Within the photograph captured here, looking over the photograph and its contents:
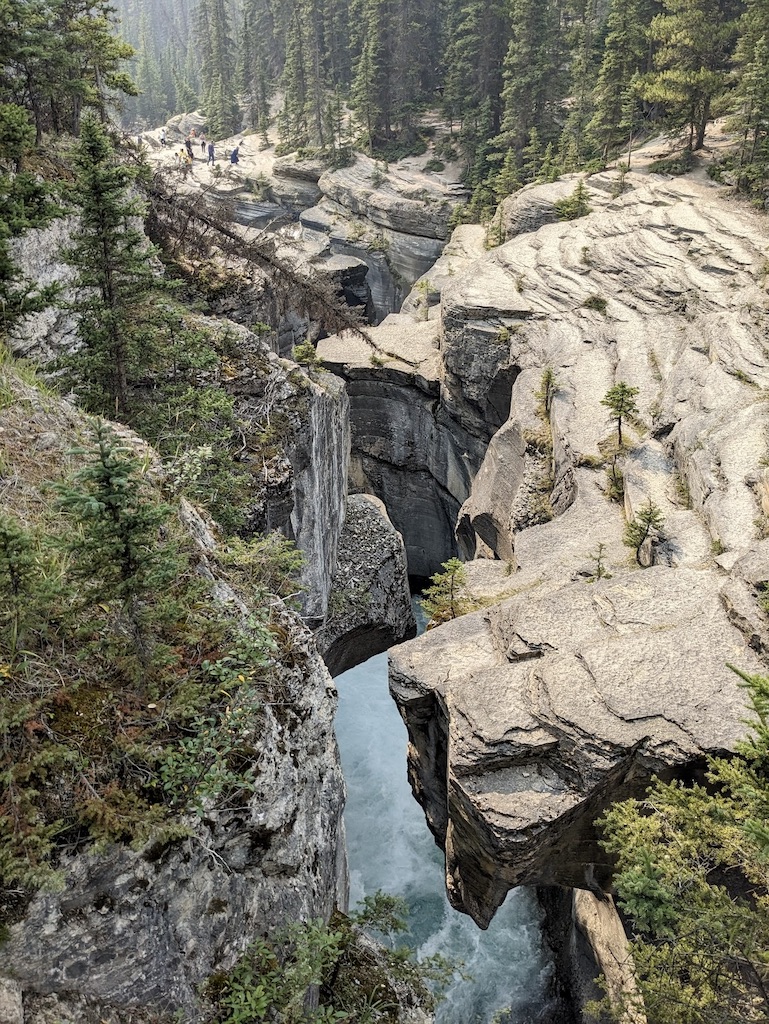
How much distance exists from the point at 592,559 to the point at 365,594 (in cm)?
871

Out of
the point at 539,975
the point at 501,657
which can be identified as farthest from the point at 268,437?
the point at 539,975

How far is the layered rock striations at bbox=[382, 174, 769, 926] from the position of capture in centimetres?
1006

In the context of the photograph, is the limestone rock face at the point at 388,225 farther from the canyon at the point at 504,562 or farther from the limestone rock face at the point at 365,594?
the limestone rock face at the point at 365,594

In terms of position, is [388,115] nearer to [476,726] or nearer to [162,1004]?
[476,726]

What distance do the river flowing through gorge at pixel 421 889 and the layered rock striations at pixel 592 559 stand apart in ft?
13.3

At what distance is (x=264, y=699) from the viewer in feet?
21.0

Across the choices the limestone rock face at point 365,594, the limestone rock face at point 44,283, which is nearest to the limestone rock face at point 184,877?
the limestone rock face at point 44,283

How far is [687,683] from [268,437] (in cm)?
1001

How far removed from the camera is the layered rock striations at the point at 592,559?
1006 cm

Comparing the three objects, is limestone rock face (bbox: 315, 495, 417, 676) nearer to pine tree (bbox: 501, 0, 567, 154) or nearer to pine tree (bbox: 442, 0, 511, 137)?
pine tree (bbox: 501, 0, 567, 154)

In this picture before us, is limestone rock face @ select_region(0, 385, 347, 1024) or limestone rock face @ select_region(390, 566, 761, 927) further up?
limestone rock face @ select_region(0, 385, 347, 1024)

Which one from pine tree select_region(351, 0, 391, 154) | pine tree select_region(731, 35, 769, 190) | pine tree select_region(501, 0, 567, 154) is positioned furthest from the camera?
pine tree select_region(351, 0, 391, 154)

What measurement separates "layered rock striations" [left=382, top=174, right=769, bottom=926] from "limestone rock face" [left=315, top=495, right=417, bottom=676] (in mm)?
3258

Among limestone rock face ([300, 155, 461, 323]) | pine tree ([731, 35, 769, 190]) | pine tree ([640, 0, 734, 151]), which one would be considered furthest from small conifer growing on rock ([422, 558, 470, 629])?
limestone rock face ([300, 155, 461, 323])
